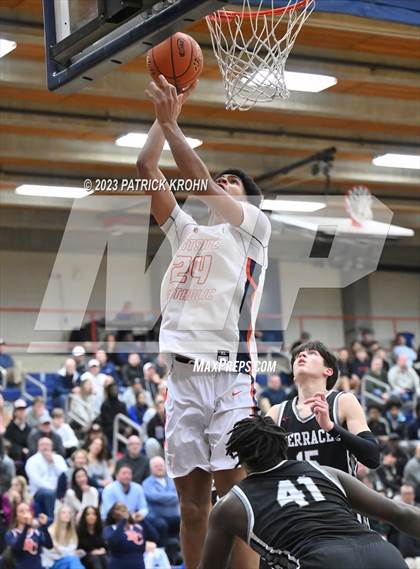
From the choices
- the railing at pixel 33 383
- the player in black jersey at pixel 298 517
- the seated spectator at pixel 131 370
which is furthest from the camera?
the seated spectator at pixel 131 370

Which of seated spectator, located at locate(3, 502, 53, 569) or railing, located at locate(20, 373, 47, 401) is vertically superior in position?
seated spectator, located at locate(3, 502, 53, 569)

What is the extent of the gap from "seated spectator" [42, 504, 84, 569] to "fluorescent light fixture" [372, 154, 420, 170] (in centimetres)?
986

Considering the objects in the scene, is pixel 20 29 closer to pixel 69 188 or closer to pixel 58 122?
pixel 58 122

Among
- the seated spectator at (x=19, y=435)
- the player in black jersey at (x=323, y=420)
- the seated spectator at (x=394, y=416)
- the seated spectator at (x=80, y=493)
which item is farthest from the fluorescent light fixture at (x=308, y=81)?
the player in black jersey at (x=323, y=420)

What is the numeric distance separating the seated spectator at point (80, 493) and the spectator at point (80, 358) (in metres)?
4.31

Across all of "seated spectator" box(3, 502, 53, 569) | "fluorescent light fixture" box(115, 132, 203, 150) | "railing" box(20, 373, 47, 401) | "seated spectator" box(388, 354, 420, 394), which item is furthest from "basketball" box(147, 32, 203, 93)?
"seated spectator" box(388, 354, 420, 394)

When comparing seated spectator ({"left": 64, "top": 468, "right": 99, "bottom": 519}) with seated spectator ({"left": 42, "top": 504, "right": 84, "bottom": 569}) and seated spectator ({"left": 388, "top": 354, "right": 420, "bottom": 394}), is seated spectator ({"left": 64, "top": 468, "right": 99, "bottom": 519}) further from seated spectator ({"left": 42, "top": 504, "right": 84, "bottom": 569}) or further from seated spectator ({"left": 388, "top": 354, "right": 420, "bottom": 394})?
seated spectator ({"left": 388, "top": 354, "right": 420, "bottom": 394})

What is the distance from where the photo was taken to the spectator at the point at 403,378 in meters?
19.9

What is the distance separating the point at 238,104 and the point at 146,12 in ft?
7.10

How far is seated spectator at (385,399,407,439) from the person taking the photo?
18.3m

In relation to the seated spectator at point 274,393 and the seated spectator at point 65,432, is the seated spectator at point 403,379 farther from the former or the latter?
the seated spectator at point 65,432

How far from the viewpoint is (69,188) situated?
19.9 meters

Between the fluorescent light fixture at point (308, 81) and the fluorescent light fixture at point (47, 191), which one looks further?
the fluorescent light fixture at point (47, 191)

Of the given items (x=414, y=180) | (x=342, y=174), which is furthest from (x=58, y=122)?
(x=414, y=180)
